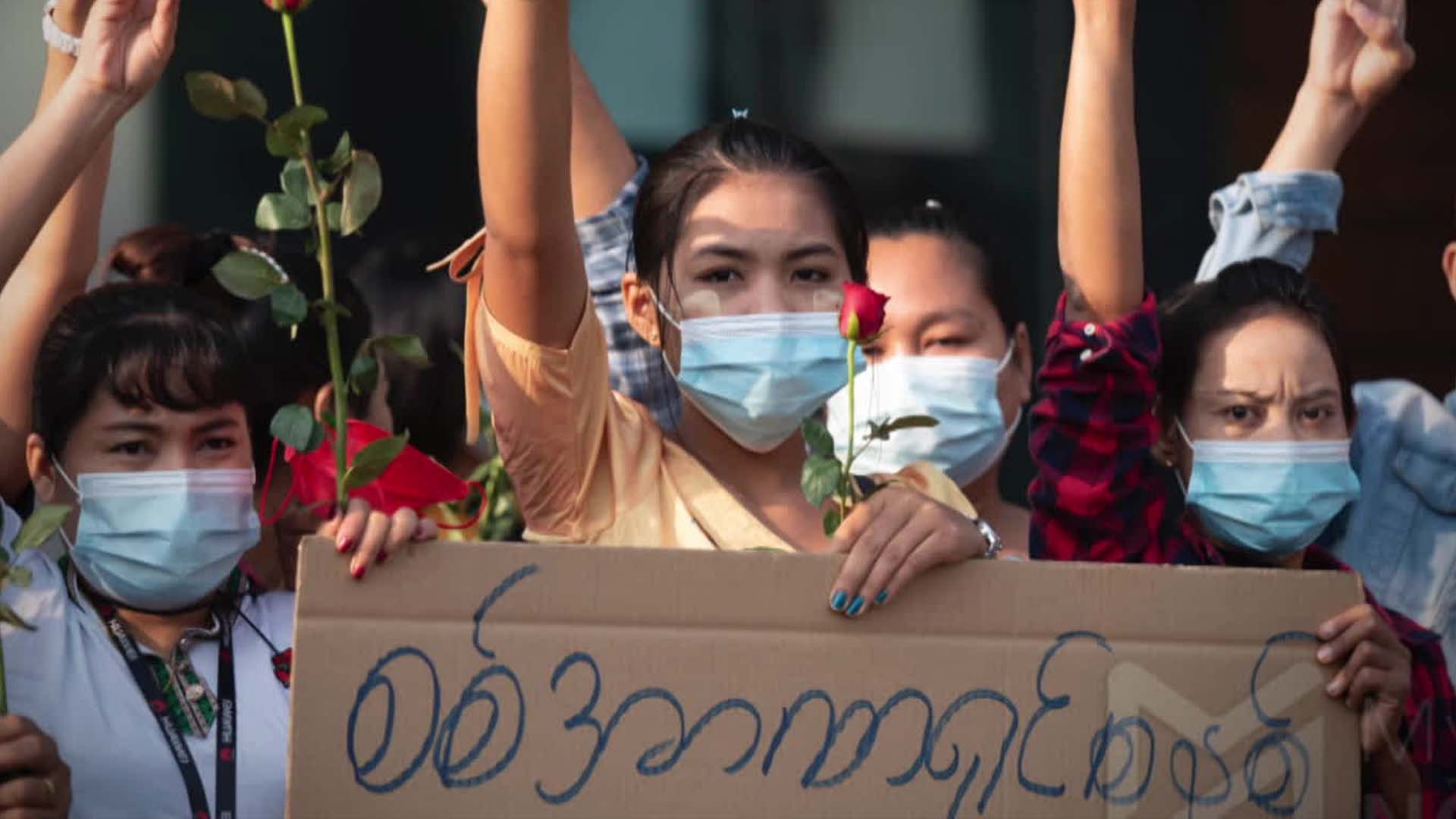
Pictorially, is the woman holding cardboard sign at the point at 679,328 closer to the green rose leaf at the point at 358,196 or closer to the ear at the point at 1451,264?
the green rose leaf at the point at 358,196

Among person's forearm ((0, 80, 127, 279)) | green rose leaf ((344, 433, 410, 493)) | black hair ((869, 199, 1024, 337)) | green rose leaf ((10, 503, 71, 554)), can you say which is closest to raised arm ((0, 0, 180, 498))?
person's forearm ((0, 80, 127, 279))

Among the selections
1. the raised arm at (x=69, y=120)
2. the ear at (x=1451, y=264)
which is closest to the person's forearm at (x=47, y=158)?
the raised arm at (x=69, y=120)

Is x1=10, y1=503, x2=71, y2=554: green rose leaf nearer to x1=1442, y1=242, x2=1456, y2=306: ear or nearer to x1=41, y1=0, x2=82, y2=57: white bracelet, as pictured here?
x1=41, y1=0, x2=82, y2=57: white bracelet

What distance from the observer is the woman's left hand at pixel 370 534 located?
195cm

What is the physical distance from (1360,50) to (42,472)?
2.18 m

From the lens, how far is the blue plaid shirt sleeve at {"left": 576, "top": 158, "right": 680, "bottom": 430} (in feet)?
9.95

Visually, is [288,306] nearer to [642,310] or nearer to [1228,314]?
[642,310]

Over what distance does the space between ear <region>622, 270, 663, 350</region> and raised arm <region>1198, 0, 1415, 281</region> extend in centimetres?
110

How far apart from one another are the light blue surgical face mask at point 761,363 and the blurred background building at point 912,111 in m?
2.24

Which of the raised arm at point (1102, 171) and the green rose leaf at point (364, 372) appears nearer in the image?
the green rose leaf at point (364, 372)

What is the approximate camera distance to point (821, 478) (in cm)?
210

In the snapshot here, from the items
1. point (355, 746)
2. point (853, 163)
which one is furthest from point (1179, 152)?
point (355, 746)

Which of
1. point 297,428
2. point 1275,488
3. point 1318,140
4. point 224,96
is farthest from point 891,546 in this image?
point 1318,140

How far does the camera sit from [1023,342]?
3.57 m
